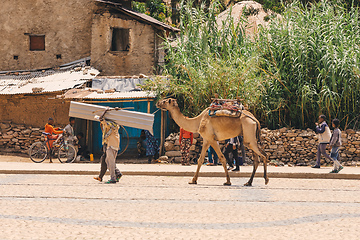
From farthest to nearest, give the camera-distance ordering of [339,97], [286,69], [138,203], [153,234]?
1. [286,69]
2. [339,97]
3. [138,203]
4. [153,234]

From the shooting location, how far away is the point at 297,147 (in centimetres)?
1980

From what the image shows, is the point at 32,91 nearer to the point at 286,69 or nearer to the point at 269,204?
the point at 286,69

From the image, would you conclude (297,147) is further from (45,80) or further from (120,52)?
(45,80)

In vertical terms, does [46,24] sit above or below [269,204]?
above

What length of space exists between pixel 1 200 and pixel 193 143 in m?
10.9

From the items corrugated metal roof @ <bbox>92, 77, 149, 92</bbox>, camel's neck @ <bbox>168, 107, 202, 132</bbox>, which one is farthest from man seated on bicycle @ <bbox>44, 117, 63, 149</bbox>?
camel's neck @ <bbox>168, 107, 202, 132</bbox>

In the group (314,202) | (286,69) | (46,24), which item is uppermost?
(46,24)

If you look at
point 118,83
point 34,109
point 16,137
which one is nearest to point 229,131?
point 118,83

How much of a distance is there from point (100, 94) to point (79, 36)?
18.5 ft

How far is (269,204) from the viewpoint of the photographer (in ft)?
32.1

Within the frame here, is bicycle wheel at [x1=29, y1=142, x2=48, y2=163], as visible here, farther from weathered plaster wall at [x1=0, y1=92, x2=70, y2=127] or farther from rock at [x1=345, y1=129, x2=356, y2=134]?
rock at [x1=345, y1=129, x2=356, y2=134]

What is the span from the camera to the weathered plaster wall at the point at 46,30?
83.2 ft

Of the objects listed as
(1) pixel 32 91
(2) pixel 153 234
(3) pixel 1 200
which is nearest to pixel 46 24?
(1) pixel 32 91

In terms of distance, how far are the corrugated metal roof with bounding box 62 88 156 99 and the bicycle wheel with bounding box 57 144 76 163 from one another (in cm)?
193
